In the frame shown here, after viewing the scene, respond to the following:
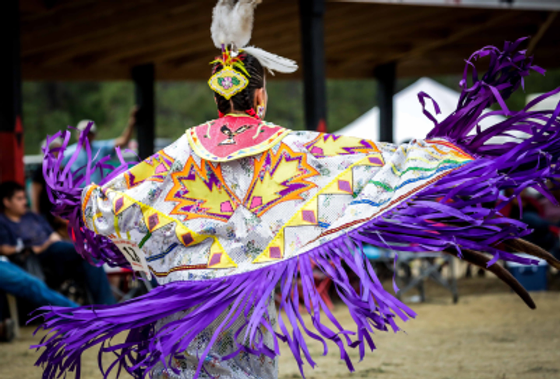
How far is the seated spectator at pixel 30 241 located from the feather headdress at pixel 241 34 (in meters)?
2.77

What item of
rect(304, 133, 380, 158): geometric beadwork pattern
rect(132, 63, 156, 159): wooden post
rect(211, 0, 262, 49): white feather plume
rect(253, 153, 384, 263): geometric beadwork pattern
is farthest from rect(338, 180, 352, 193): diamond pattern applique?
rect(132, 63, 156, 159): wooden post

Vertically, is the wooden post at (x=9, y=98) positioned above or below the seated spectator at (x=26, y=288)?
above

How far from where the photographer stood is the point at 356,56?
32.4 feet

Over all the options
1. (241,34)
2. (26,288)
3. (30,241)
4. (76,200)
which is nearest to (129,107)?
(30,241)

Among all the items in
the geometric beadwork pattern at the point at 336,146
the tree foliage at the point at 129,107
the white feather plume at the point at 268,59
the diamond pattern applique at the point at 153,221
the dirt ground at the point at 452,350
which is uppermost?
the tree foliage at the point at 129,107

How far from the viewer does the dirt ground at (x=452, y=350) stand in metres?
3.35

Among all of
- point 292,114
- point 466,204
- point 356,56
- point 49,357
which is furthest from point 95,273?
point 292,114

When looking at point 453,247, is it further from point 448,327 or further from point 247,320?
point 448,327

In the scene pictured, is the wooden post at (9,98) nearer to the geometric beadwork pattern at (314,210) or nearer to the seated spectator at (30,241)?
the seated spectator at (30,241)

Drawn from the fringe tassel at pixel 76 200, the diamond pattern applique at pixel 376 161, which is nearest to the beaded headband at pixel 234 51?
the diamond pattern applique at pixel 376 161

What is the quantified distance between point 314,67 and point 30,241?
272 centimetres

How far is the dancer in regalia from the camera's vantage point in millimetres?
2088

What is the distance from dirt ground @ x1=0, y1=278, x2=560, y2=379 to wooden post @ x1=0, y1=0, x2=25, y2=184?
4.14 feet

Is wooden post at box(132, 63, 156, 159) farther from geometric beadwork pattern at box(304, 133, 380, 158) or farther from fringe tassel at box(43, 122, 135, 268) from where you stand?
geometric beadwork pattern at box(304, 133, 380, 158)
